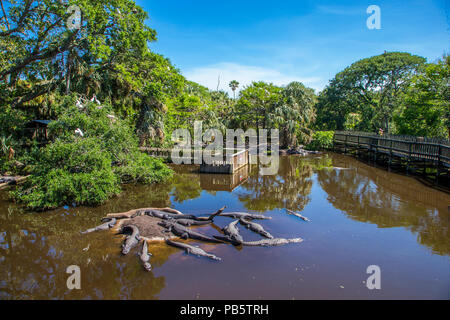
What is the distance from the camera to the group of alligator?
6.84 meters

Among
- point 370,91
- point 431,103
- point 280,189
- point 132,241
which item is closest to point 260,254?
point 132,241

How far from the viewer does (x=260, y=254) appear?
6754 millimetres

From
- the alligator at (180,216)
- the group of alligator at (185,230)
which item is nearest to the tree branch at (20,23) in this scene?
the group of alligator at (185,230)

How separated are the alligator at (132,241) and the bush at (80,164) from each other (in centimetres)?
358

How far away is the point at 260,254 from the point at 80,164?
334 inches

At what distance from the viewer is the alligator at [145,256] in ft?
19.8

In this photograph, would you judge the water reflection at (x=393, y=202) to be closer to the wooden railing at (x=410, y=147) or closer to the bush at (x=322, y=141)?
the wooden railing at (x=410, y=147)

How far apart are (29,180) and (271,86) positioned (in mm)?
25740

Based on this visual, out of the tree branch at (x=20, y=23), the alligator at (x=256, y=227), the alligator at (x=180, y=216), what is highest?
the tree branch at (x=20, y=23)

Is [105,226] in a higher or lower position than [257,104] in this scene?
lower

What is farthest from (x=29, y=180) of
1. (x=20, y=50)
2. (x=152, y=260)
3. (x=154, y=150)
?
(x=154, y=150)

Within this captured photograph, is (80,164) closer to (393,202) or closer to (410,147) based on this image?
(393,202)

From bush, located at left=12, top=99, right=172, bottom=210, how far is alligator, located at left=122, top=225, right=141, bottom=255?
3.58 metres

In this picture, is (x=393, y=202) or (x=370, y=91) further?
(x=370, y=91)
